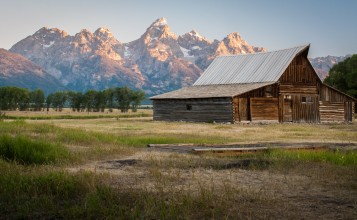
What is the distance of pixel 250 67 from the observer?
157ft

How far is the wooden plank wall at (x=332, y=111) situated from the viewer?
46188 millimetres

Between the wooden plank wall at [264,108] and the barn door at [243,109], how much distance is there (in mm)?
507

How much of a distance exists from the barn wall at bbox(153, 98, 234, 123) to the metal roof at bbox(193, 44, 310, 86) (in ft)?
18.1

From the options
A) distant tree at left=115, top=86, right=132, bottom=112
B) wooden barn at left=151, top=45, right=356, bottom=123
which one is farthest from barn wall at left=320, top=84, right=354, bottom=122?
distant tree at left=115, top=86, right=132, bottom=112

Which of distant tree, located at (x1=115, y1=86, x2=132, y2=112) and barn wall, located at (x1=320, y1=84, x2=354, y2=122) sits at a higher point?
distant tree, located at (x1=115, y1=86, x2=132, y2=112)

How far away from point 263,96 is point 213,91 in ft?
17.0

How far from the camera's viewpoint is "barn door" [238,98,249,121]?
134 feet

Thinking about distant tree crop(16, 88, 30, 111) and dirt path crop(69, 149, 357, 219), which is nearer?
dirt path crop(69, 149, 357, 219)

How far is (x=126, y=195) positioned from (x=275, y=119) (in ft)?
120

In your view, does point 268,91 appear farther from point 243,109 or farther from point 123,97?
point 123,97

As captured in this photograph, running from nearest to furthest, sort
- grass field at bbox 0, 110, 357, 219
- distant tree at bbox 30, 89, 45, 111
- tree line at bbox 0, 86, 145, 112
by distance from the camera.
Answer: grass field at bbox 0, 110, 357, 219 → tree line at bbox 0, 86, 145, 112 → distant tree at bbox 30, 89, 45, 111

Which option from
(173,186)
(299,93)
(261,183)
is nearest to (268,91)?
(299,93)

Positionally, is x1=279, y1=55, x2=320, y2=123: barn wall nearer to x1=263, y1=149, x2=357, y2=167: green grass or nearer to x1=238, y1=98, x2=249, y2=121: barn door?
x1=238, y1=98, x2=249, y2=121: barn door

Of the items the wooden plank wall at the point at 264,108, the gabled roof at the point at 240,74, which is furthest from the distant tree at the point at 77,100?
the wooden plank wall at the point at 264,108
